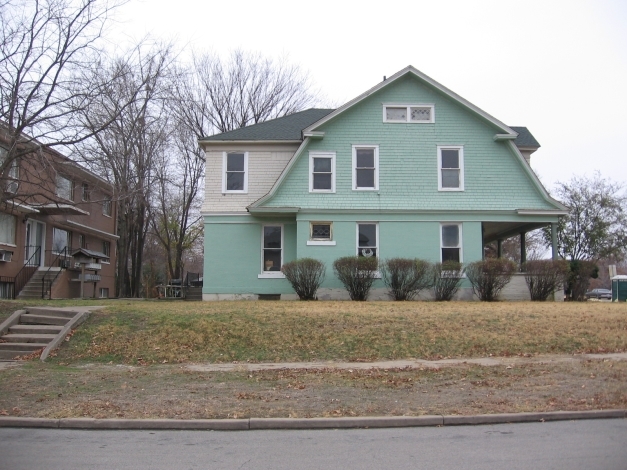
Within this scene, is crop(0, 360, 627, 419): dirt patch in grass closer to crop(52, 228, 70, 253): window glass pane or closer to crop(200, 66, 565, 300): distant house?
crop(200, 66, 565, 300): distant house

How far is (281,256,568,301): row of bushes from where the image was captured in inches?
855

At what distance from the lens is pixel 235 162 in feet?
81.6

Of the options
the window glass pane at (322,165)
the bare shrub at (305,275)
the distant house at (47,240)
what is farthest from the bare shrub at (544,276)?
the distant house at (47,240)

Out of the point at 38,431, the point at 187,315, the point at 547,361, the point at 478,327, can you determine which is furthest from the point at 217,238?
the point at 38,431

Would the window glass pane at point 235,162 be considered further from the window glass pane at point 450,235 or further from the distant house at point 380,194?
the window glass pane at point 450,235

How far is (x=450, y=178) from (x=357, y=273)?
17.9 ft

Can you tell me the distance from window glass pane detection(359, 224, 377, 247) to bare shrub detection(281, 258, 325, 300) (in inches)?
85.5

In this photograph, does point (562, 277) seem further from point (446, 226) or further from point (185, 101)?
point (185, 101)

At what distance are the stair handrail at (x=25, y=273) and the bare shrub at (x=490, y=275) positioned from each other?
19284mm

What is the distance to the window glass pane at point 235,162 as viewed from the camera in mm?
24828

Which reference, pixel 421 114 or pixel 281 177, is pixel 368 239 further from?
pixel 421 114

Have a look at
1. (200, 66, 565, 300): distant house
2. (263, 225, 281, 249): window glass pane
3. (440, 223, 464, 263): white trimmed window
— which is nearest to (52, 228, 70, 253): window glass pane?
(200, 66, 565, 300): distant house

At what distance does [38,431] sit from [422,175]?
1779cm

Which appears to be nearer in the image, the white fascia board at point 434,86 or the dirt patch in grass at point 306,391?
the dirt patch in grass at point 306,391
